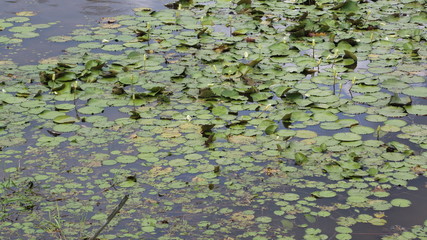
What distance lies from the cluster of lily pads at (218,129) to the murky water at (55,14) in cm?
18

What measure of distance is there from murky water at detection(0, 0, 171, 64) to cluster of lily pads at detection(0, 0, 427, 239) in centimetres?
18

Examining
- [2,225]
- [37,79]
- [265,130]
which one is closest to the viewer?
[2,225]

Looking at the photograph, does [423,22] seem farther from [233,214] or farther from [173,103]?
[233,214]

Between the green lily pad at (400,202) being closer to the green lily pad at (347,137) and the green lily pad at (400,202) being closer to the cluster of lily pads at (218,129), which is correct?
the cluster of lily pads at (218,129)

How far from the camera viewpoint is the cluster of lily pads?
11.6 feet

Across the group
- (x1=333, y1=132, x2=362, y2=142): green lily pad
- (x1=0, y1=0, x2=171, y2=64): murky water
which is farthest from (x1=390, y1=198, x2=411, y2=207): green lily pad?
(x1=0, y1=0, x2=171, y2=64): murky water

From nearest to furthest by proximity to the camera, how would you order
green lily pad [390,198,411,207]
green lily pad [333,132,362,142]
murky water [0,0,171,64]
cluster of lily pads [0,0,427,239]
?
cluster of lily pads [0,0,427,239] < green lily pad [390,198,411,207] < green lily pad [333,132,362,142] < murky water [0,0,171,64]

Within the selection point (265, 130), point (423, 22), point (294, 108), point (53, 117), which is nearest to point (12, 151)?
point (53, 117)

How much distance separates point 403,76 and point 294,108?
Result: 108 cm

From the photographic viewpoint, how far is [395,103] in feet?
15.8

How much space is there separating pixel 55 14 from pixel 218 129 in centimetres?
306

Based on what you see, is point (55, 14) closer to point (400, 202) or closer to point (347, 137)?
point (347, 137)

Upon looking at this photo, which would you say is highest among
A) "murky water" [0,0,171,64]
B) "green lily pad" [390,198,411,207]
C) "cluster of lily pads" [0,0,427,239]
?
"murky water" [0,0,171,64]

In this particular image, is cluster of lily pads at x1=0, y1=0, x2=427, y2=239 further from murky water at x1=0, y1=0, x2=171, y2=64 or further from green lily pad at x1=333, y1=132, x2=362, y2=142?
murky water at x1=0, y1=0, x2=171, y2=64
